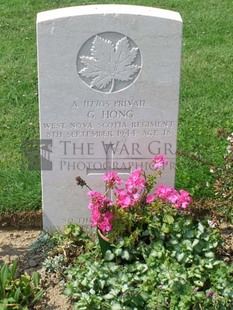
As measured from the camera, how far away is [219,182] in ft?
12.9

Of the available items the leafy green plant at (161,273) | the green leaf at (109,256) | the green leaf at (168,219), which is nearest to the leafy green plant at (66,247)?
the leafy green plant at (161,273)

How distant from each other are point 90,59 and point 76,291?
4.33 feet

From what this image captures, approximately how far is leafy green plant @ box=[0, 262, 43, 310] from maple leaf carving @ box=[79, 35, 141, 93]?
3.86 ft

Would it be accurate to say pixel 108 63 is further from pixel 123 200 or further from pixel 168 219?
pixel 168 219

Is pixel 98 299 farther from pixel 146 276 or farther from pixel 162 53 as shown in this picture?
pixel 162 53

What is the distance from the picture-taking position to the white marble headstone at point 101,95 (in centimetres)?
375

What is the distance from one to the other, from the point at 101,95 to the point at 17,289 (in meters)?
1.23

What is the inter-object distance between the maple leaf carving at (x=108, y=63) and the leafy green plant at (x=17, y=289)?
118 cm

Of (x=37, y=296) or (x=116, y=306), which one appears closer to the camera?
(x=116, y=306)

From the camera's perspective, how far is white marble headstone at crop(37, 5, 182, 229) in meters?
3.75

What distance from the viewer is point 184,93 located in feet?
20.4

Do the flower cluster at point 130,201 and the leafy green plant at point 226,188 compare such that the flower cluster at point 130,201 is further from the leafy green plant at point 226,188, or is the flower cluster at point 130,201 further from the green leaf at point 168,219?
the leafy green plant at point 226,188

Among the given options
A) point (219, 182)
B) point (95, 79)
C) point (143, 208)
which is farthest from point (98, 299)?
point (95, 79)

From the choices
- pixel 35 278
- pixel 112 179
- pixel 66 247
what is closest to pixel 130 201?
pixel 112 179
